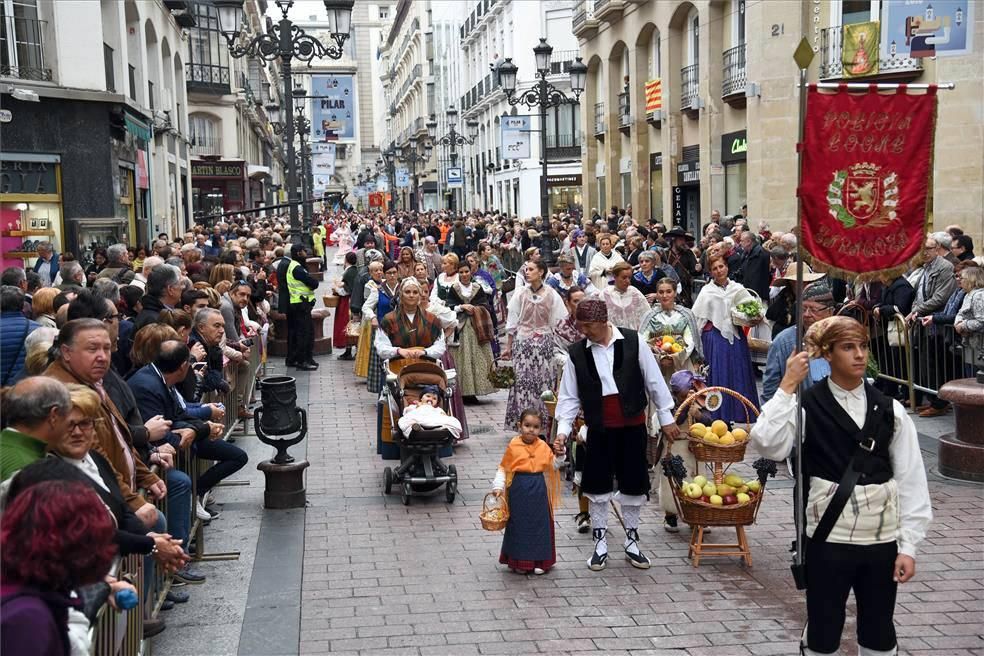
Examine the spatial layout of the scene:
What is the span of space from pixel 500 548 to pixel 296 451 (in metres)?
3.82

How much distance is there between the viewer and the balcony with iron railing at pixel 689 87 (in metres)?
29.7

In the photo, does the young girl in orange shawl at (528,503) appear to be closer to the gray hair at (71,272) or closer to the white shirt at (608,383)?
the white shirt at (608,383)

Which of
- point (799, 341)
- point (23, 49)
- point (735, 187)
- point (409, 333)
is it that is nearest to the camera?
point (799, 341)

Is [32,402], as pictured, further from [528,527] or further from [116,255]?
[116,255]

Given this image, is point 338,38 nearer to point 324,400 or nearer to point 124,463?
point 324,400

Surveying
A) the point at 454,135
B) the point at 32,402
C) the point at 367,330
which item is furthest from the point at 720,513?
the point at 454,135

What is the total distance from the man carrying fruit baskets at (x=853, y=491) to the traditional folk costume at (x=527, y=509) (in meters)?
2.65

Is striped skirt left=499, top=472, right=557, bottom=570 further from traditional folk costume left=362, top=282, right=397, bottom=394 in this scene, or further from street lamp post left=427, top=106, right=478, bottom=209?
street lamp post left=427, top=106, right=478, bottom=209

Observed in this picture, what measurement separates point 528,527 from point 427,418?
2.05 meters

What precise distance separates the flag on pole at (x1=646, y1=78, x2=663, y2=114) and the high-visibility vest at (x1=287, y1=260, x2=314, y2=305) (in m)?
18.9

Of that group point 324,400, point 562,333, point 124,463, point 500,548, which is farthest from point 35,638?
point 324,400

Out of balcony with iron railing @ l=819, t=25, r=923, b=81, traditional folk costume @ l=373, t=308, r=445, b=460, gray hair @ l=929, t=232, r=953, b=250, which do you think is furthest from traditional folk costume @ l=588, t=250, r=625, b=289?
balcony with iron railing @ l=819, t=25, r=923, b=81

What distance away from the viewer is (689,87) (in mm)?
30531

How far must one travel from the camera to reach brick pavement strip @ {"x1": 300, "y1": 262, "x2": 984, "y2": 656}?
20.4 ft
